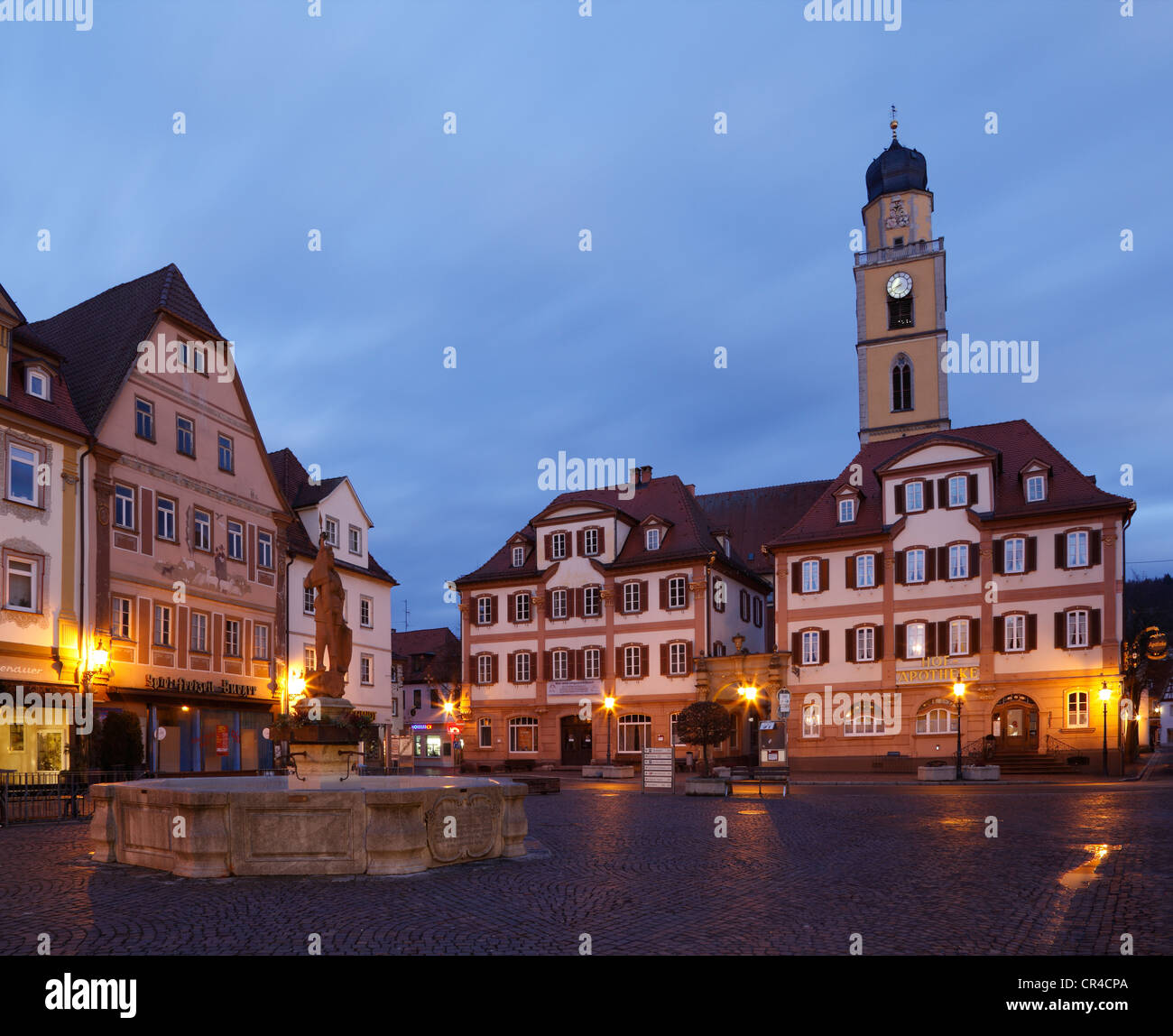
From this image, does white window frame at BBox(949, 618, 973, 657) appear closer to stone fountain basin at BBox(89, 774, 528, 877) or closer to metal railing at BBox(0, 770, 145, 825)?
metal railing at BBox(0, 770, 145, 825)

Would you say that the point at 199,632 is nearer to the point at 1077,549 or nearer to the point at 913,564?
the point at 913,564

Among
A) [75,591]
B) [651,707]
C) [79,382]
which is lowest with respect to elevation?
[651,707]

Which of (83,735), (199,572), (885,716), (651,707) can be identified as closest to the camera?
(83,735)

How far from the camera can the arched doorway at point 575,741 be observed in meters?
56.5

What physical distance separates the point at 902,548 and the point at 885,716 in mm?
7151

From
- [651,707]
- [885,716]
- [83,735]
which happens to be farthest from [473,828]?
[651,707]

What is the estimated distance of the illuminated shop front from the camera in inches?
1358

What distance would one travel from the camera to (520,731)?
58844 millimetres

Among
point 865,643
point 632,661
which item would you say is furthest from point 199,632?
point 865,643

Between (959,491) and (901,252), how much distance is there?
1290 inches

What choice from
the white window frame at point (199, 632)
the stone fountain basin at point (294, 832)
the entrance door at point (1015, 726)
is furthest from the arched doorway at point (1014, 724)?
the stone fountain basin at point (294, 832)
